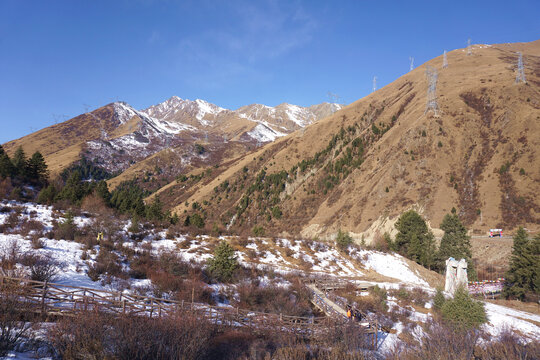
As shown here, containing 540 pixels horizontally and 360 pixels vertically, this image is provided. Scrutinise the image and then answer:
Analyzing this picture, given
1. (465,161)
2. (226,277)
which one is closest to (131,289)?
(226,277)

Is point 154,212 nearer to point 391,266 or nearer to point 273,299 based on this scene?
point 273,299

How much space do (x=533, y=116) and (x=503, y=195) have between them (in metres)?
19.8

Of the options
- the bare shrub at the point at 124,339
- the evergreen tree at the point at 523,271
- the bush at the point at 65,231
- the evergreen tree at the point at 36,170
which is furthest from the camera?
the evergreen tree at the point at 36,170

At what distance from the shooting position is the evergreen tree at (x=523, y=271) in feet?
89.0

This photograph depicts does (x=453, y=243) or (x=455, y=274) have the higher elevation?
(x=453, y=243)

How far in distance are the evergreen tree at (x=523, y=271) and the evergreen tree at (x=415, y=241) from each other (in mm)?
8456

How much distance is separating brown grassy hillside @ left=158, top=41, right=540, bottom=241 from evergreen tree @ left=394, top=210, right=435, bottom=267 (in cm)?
922

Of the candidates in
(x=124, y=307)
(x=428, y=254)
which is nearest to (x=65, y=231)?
(x=124, y=307)

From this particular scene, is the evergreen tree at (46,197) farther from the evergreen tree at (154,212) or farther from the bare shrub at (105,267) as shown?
the bare shrub at (105,267)

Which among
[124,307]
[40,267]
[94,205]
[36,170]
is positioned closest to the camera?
[124,307]

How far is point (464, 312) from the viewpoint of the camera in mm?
15578

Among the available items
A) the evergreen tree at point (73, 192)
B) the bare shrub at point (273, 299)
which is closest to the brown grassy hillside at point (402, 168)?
the bare shrub at point (273, 299)

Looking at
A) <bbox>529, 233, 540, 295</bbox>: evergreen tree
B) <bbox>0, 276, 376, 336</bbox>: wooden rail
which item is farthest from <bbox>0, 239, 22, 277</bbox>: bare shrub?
<bbox>529, 233, 540, 295</bbox>: evergreen tree

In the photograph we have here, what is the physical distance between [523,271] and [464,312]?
18.5 metres
